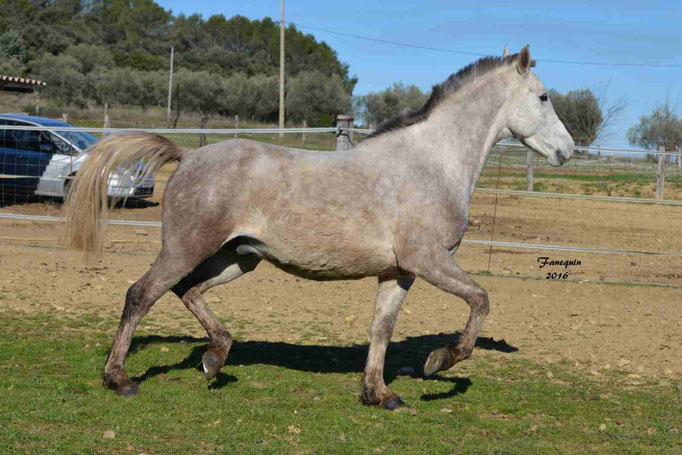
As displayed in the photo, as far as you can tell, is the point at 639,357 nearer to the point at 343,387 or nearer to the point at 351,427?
the point at 343,387

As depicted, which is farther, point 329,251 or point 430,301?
point 430,301

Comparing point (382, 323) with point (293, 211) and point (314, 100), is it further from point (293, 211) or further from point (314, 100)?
point (314, 100)

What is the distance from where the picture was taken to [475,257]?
11609mm

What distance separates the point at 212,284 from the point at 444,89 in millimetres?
2118

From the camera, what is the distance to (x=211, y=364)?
494 centimetres

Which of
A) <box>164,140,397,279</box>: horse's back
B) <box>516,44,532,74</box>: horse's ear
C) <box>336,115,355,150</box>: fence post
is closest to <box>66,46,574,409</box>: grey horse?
<box>164,140,397,279</box>: horse's back

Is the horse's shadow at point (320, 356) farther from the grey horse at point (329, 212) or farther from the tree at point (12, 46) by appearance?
the tree at point (12, 46)

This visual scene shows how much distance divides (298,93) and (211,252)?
4602 centimetres

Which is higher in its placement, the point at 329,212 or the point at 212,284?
the point at 329,212

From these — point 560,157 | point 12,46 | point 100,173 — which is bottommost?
point 100,173

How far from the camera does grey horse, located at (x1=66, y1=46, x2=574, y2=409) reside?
4793 mm
